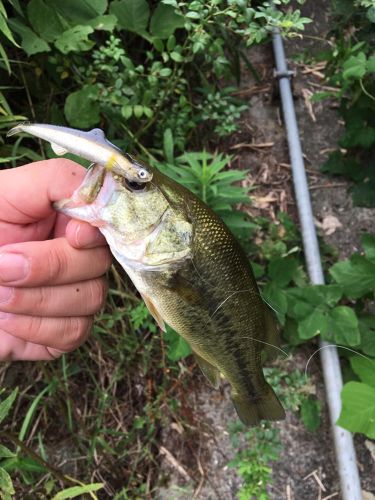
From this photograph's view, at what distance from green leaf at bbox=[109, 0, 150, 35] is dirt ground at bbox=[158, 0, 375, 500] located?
1145 mm

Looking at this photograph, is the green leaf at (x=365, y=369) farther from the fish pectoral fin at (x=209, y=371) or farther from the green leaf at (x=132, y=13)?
the green leaf at (x=132, y=13)

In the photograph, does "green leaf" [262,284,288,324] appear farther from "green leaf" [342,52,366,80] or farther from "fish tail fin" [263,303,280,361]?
"green leaf" [342,52,366,80]

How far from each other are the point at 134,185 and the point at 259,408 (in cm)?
108

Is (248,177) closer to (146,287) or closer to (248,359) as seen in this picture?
(248,359)

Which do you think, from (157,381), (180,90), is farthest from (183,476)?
(180,90)

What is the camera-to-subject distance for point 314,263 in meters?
2.58

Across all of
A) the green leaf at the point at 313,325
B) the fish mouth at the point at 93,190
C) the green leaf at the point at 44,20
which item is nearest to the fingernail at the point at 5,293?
the fish mouth at the point at 93,190

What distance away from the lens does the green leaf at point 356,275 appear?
2031mm

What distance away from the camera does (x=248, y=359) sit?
157cm

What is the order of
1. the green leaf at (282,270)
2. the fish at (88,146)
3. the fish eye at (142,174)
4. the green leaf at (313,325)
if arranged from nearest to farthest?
1. the fish at (88,146)
2. the fish eye at (142,174)
3. the green leaf at (313,325)
4. the green leaf at (282,270)

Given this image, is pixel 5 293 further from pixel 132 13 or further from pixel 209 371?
pixel 132 13

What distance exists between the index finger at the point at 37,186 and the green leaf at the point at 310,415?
1740mm

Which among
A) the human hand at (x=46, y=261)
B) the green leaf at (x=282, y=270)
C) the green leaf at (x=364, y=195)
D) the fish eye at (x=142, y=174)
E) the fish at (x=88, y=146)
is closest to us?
the fish at (x=88, y=146)

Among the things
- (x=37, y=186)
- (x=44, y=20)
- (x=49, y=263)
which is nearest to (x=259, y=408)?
(x=49, y=263)
